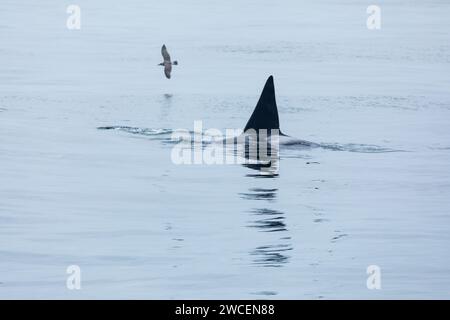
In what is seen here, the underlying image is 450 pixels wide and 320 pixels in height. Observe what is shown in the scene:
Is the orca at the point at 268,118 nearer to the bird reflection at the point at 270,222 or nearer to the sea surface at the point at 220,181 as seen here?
the sea surface at the point at 220,181

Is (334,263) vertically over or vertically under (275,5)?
under

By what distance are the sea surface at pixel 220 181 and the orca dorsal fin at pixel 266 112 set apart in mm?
697

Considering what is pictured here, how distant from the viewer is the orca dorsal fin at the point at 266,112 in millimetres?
26844

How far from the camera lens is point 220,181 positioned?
2394cm

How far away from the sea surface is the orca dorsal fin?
697mm

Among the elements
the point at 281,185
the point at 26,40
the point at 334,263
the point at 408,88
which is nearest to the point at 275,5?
the point at 26,40

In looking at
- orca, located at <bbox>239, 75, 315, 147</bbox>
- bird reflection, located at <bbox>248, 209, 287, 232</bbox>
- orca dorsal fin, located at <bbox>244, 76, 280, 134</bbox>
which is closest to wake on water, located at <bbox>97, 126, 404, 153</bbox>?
orca, located at <bbox>239, 75, 315, 147</bbox>

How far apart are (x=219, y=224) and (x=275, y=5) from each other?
78702mm

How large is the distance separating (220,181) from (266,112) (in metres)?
3.68

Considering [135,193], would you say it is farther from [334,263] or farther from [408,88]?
[408,88]

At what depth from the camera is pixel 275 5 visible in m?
97.3

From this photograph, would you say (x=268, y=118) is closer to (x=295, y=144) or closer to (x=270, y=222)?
(x=295, y=144)

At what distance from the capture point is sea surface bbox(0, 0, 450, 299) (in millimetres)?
16438

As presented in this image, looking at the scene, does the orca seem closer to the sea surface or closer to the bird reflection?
the sea surface
